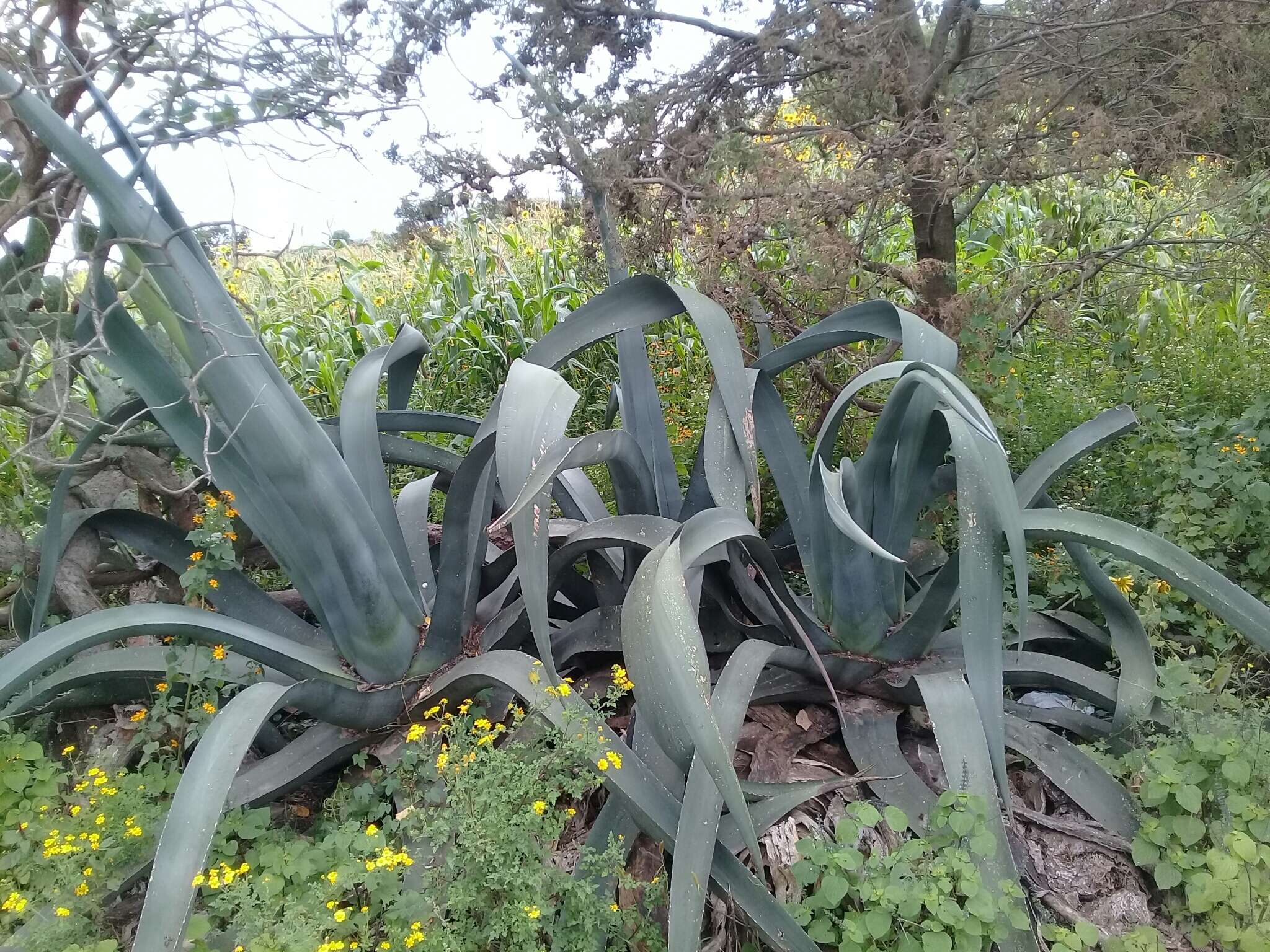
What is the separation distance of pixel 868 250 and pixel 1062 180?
60 cm

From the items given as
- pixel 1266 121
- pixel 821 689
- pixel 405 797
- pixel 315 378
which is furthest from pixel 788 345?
pixel 315 378

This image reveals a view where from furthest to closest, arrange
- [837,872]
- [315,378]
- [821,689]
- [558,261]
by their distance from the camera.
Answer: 1. [558,261]
2. [315,378]
3. [821,689]
4. [837,872]

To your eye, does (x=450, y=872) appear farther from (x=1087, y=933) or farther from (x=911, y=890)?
(x=1087, y=933)

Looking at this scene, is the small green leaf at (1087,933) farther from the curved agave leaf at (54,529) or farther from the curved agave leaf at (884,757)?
the curved agave leaf at (54,529)

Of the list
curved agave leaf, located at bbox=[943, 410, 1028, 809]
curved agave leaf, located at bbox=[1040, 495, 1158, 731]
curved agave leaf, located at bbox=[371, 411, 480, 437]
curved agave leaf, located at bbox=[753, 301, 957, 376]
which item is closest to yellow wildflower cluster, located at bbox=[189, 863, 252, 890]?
curved agave leaf, located at bbox=[371, 411, 480, 437]

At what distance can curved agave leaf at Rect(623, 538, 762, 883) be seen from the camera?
3.56ft

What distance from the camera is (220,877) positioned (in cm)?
140

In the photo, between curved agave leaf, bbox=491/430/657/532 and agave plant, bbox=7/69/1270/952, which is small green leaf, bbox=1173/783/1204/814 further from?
curved agave leaf, bbox=491/430/657/532

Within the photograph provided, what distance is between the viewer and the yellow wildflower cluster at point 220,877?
125cm

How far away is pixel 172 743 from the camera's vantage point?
1737 mm

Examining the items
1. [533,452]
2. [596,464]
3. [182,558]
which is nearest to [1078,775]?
[596,464]

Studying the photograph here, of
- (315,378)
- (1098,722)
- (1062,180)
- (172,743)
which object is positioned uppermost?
(315,378)

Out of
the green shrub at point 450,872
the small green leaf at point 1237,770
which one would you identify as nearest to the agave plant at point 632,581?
the green shrub at point 450,872

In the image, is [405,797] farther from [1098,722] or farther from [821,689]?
[1098,722]
